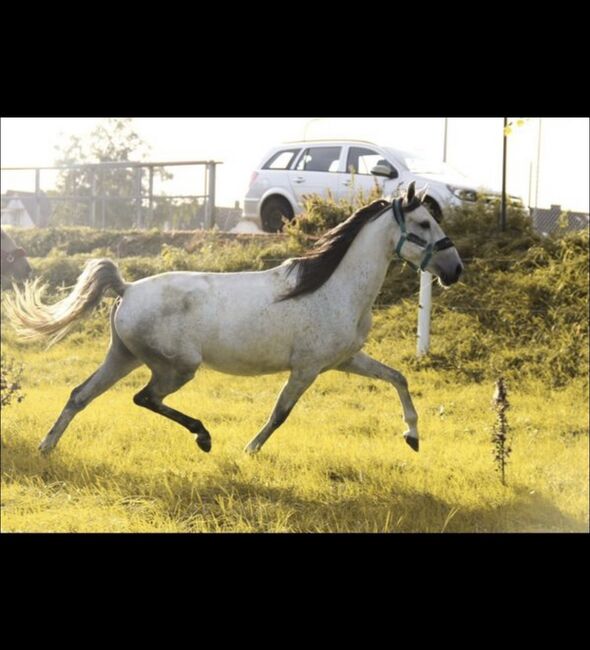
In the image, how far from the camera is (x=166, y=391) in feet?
10.1

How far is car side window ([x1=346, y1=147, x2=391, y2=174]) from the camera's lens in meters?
3.49

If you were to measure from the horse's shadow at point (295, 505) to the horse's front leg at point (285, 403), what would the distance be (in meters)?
0.15

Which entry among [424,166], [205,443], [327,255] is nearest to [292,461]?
[205,443]

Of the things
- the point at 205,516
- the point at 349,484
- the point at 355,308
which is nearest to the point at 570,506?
the point at 349,484

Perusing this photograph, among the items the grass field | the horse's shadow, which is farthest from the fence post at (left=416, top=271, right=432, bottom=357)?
the horse's shadow

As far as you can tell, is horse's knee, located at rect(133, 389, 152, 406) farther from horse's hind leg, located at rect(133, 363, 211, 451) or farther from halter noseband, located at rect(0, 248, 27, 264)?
halter noseband, located at rect(0, 248, 27, 264)

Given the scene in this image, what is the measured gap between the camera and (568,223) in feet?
12.5

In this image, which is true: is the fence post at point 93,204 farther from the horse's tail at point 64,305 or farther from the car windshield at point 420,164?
the car windshield at point 420,164

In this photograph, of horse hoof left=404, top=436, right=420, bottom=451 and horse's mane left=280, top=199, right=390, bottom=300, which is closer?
horse's mane left=280, top=199, right=390, bottom=300

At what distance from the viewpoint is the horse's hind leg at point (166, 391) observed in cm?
305

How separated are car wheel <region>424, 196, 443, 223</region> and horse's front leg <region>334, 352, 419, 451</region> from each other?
78cm

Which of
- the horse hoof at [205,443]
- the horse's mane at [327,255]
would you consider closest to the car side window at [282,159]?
the horse's mane at [327,255]

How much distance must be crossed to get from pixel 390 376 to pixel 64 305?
1.49m
